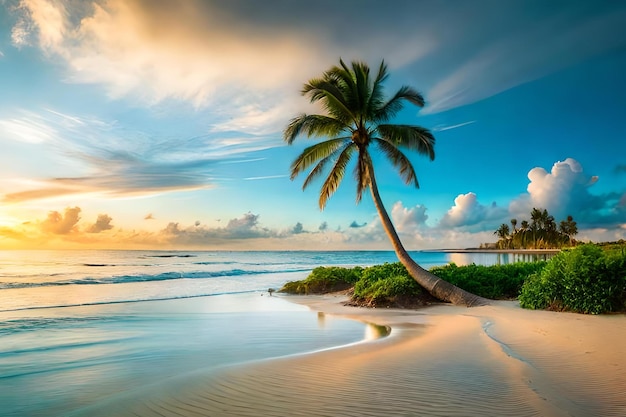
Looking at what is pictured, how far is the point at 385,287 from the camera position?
13742 mm

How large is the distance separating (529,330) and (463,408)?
499 centimetres

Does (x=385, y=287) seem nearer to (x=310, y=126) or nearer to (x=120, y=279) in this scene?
(x=310, y=126)

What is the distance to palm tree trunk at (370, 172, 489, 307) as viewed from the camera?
13188mm

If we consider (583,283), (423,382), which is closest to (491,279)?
(583,283)

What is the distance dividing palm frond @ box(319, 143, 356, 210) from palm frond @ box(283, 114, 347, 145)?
1040 mm

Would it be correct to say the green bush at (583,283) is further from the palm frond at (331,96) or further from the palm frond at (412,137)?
the palm frond at (331,96)

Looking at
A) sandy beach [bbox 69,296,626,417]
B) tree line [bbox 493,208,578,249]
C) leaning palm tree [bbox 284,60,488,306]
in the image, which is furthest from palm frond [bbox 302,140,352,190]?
tree line [bbox 493,208,578,249]

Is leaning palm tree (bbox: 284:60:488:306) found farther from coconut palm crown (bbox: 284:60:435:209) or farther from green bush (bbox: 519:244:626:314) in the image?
green bush (bbox: 519:244:626:314)

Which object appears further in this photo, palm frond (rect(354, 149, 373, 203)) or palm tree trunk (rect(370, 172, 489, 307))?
palm frond (rect(354, 149, 373, 203))

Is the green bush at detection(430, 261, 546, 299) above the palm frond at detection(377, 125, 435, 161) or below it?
below

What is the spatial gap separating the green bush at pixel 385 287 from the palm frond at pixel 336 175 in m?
3.56

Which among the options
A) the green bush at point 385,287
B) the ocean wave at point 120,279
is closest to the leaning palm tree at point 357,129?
the green bush at point 385,287

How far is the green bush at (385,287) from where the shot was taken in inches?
533

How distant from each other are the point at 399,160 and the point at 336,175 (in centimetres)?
267
